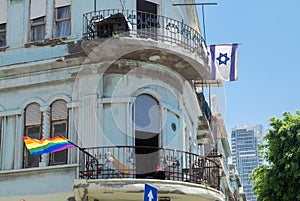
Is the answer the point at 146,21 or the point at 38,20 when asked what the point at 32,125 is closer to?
the point at 38,20

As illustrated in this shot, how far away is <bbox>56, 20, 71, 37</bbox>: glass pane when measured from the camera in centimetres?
1842

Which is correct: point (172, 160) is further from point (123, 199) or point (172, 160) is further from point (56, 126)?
point (56, 126)

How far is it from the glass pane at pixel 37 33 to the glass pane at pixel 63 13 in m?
0.66

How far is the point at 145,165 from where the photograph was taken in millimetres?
17438

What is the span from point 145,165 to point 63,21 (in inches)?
221

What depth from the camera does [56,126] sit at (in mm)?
17672

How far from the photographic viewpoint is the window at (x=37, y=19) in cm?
1883

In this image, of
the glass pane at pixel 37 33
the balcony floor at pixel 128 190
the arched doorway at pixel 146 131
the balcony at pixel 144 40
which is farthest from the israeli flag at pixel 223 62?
the glass pane at pixel 37 33

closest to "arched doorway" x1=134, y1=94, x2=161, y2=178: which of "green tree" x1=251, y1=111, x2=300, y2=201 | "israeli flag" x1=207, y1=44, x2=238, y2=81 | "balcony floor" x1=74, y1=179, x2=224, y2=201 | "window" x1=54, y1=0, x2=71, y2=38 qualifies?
"balcony floor" x1=74, y1=179, x2=224, y2=201

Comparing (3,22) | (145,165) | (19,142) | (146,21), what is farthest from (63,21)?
(145,165)

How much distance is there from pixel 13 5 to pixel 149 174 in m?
7.66

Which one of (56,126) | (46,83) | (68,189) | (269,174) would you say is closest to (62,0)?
(46,83)

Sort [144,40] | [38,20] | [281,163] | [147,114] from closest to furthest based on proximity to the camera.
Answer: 1. [144,40]
2. [147,114]
3. [38,20]
4. [281,163]

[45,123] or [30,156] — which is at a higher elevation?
[45,123]
